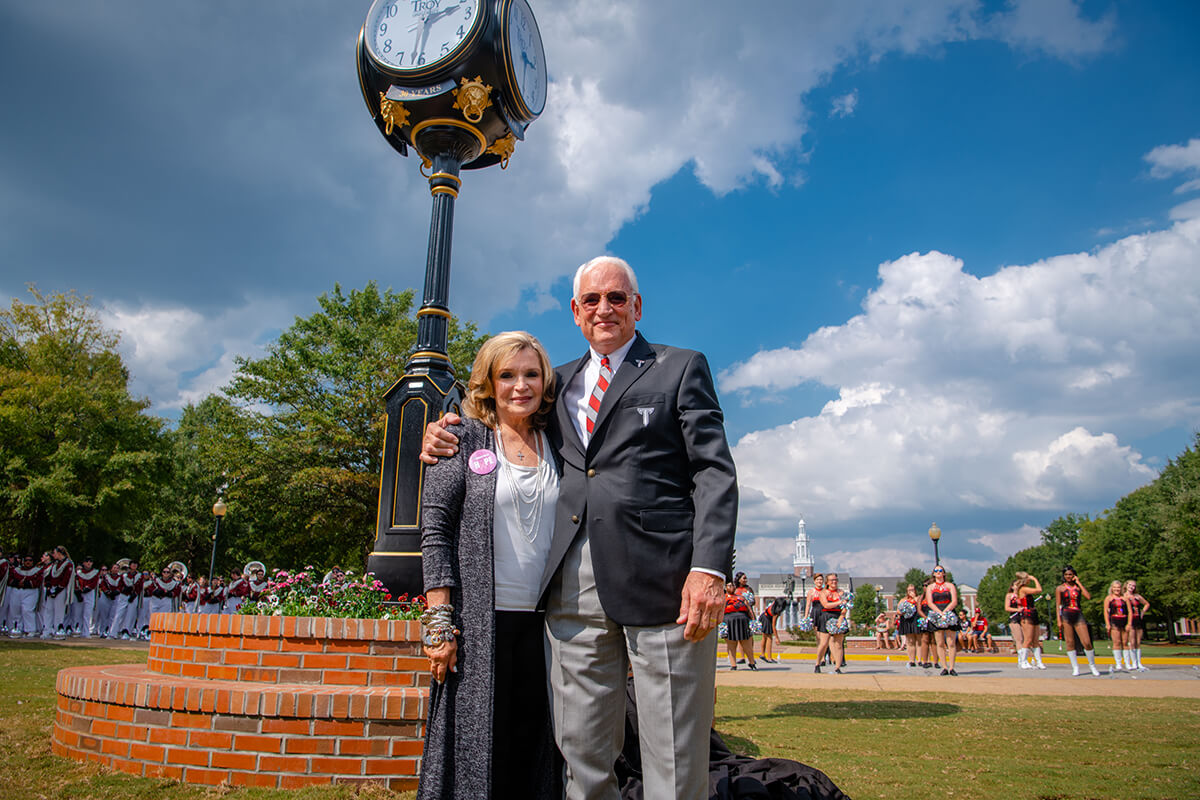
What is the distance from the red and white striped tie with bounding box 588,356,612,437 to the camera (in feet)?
8.85

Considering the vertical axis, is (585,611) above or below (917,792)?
above

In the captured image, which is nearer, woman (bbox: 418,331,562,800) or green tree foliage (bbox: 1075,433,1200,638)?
woman (bbox: 418,331,562,800)

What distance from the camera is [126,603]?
1883 cm

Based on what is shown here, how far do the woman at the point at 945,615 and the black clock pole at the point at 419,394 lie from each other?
1022 cm

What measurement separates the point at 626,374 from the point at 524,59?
710 centimetres

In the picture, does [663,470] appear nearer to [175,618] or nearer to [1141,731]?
[175,618]

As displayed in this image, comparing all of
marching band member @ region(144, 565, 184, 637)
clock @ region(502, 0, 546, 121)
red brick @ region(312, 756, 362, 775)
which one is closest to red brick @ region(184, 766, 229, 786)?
red brick @ region(312, 756, 362, 775)

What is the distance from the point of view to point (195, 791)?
11.7 ft

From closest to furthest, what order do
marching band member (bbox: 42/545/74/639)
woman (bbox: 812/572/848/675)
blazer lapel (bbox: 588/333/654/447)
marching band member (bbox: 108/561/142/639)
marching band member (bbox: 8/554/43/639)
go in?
blazer lapel (bbox: 588/333/654/447) → woman (bbox: 812/572/848/675) → marching band member (bbox: 8/554/43/639) → marching band member (bbox: 42/545/74/639) → marching band member (bbox: 108/561/142/639)

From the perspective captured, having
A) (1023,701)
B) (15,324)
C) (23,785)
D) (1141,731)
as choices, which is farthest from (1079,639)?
(15,324)

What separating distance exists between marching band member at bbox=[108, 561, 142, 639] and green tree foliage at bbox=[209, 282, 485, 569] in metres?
6.87

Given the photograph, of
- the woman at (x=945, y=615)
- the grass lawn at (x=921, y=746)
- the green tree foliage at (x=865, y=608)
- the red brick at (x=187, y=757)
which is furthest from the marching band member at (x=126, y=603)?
the green tree foliage at (x=865, y=608)

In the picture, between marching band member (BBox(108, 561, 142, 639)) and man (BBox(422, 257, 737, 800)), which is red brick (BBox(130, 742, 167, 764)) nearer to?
man (BBox(422, 257, 737, 800))

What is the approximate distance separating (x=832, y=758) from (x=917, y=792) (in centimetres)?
99
